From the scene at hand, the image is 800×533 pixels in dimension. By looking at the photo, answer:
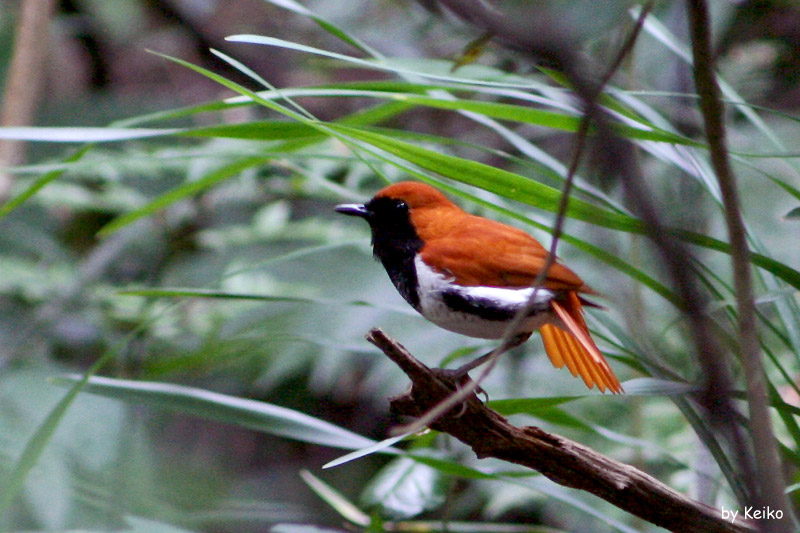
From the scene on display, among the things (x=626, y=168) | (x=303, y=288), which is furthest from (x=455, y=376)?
(x=303, y=288)

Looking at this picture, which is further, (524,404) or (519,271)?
(519,271)

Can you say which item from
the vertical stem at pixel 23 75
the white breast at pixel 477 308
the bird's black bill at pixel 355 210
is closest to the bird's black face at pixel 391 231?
the bird's black bill at pixel 355 210

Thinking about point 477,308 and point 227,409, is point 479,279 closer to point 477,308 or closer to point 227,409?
point 477,308

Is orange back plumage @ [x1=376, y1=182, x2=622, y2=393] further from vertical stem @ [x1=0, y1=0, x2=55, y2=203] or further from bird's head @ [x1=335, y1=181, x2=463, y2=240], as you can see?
vertical stem @ [x1=0, y1=0, x2=55, y2=203]

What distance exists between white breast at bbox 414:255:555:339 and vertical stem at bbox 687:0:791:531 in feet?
1.77

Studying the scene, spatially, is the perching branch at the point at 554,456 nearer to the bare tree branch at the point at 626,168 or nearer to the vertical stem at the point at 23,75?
the bare tree branch at the point at 626,168

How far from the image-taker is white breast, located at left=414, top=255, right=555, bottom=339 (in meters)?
1.26

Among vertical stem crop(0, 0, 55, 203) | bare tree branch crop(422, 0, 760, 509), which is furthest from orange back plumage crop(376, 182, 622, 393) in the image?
vertical stem crop(0, 0, 55, 203)

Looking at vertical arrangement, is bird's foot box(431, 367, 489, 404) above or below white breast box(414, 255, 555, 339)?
below

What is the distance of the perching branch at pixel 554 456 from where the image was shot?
1.03 metres

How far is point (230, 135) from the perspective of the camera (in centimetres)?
115

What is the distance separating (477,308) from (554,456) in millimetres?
284

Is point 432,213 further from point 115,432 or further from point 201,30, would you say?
point 201,30

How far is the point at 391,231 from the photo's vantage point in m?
1.50
